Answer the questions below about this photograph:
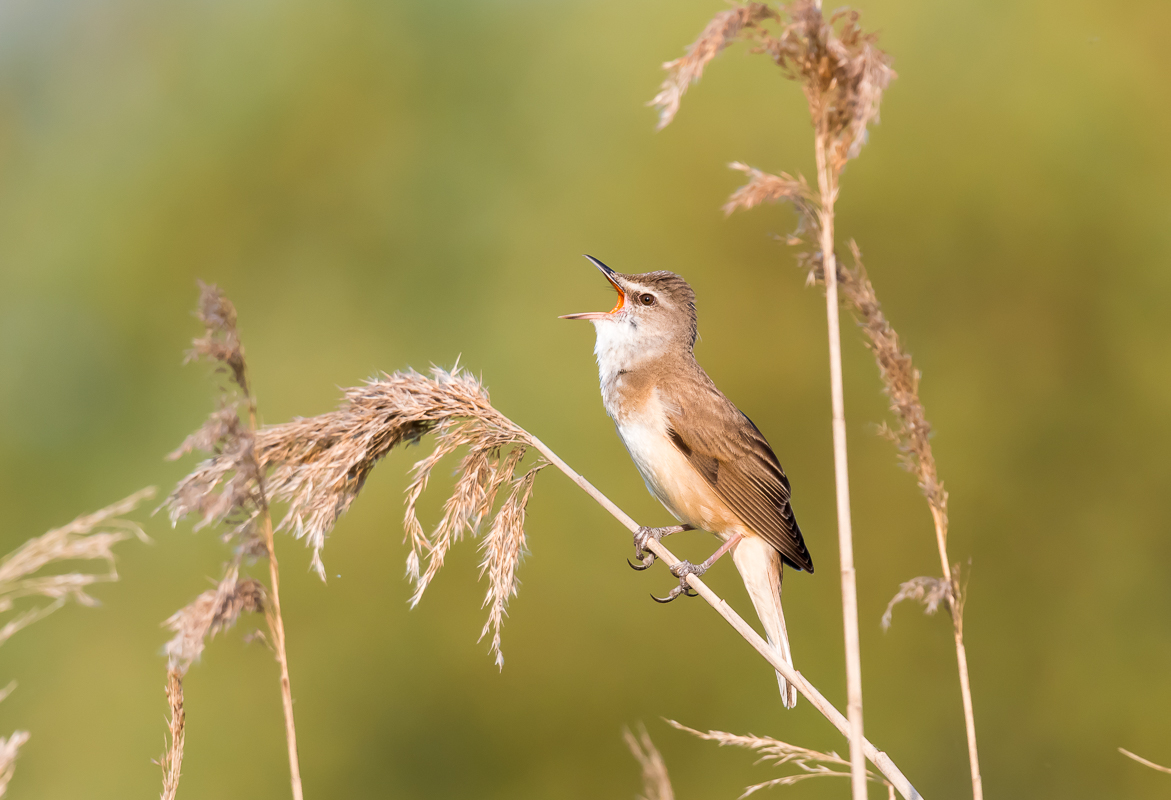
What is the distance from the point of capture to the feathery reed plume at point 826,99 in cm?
197

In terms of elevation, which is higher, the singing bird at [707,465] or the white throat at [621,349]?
the white throat at [621,349]

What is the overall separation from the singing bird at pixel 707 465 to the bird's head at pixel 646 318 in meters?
0.03

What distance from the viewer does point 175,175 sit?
18.4 m

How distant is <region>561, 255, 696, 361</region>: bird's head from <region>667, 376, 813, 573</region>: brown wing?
1.22ft

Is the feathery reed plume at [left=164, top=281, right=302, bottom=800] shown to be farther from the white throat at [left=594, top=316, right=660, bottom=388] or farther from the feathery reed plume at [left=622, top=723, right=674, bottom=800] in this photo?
the white throat at [left=594, top=316, right=660, bottom=388]

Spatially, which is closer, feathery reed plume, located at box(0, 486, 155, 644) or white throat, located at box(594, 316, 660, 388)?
feathery reed plume, located at box(0, 486, 155, 644)

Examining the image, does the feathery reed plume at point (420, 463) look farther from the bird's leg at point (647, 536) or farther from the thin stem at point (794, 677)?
the bird's leg at point (647, 536)

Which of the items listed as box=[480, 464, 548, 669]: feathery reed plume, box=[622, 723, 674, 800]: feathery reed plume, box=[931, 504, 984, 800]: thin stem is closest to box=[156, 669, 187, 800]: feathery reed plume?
box=[480, 464, 548, 669]: feathery reed plume

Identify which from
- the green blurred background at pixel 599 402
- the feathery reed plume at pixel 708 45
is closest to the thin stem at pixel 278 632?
the feathery reed plume at pixel 708 45

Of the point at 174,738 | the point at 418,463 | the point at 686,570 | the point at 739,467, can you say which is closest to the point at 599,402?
the point at 739,467

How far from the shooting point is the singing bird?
13.3 feet

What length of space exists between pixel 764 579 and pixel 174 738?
2.63m

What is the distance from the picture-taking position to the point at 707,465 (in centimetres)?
414

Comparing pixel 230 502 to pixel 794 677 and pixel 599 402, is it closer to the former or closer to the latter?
pixel 794 677
